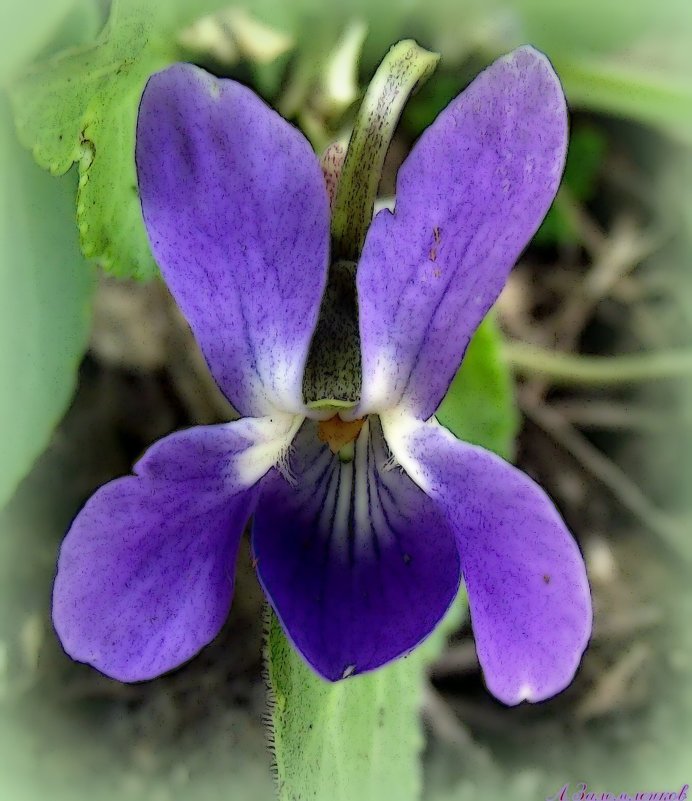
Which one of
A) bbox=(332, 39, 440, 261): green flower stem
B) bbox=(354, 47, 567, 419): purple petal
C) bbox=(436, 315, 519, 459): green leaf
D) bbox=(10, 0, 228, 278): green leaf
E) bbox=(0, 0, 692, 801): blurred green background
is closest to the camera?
bbox=(354, 47, 567, 419): purple petal

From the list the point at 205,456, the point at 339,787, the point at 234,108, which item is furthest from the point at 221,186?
the point at 339,787

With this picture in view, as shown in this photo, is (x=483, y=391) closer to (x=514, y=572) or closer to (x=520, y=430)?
(x=514, y=572)

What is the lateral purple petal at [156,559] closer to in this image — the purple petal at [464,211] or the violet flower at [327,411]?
the violet flower at [327,411]

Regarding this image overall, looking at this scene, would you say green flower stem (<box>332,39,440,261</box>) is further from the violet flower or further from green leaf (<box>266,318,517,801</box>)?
green leaf (<box>266,318,517,801</box>)

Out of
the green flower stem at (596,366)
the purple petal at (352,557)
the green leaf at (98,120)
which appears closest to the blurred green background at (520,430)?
the green flower stem at (596,366)

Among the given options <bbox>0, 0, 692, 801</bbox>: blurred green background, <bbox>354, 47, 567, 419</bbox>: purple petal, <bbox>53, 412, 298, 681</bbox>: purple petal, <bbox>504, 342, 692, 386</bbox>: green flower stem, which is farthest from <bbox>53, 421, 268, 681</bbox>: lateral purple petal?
<bbox>504, 342, 692, 386</bbox>: green flower stem

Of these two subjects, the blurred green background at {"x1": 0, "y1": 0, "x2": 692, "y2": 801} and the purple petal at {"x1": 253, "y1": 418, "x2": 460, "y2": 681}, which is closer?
the purple petal at {"x1": 253, "y1": 418, "x2": 460, "y2": 681}
